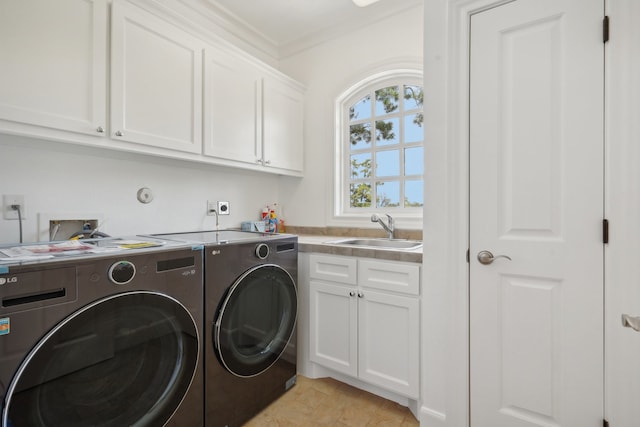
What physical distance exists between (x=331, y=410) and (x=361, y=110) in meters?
2.29

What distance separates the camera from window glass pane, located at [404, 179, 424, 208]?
2346 millimetres

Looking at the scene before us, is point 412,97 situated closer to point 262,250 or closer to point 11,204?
point 262,250

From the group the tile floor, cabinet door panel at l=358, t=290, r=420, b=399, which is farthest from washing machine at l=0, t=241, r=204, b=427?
cabinet door panel at l=358, t=290, r=420, b=399

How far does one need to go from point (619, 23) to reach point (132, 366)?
2.28 m

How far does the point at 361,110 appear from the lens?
264 centimetres

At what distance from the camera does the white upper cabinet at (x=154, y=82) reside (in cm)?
148

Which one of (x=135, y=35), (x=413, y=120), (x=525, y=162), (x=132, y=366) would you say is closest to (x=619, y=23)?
(x=525, y=162)

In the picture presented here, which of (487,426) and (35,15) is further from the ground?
(35,15)

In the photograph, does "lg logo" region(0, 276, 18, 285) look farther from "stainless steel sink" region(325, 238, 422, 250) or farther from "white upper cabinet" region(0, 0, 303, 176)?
"stainless steel sink" region(325, 238, 422, 250)

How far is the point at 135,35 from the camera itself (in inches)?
60.7

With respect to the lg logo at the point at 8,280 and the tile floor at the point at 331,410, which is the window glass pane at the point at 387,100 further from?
the lg logo at the point at 8,280

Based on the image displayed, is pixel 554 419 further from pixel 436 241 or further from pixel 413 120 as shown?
pixel 413 120

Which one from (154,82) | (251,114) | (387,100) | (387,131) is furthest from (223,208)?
(387,100)

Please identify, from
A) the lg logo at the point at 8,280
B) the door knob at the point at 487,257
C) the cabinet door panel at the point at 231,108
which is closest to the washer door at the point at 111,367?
the lg logo at the point at 8,280
